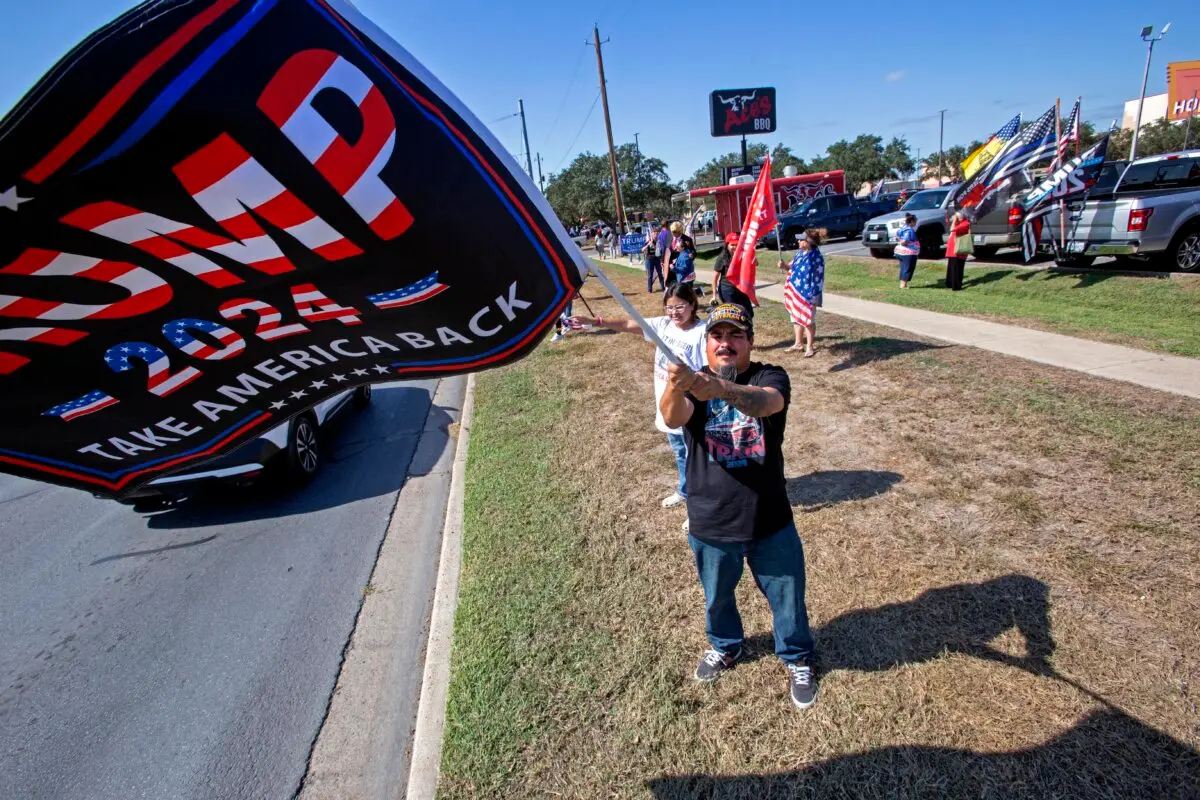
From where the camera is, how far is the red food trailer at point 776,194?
2475cm

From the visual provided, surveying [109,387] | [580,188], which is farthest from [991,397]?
[580,188]

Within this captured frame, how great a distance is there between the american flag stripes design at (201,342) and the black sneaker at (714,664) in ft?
8.15

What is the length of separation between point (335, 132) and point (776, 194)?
28100 millimetres

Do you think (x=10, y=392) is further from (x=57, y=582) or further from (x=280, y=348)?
(x=57, y=582)

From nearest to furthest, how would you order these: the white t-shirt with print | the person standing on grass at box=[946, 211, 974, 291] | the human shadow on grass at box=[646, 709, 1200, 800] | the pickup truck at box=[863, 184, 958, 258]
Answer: the human shadow on grass at box=[646, 709, 1200, 800] → the white t-shirt with print → the person standing on grass at box=[946, 211, 974, 291] → the pickup truck at box=[863, 184, 958, 258]

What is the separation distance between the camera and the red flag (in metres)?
5.91

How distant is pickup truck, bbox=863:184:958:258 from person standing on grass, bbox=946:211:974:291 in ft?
11.4

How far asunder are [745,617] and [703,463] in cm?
125

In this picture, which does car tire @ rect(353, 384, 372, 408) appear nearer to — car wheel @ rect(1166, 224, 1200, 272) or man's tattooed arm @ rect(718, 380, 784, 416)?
man's tattooed arm @ rect(718, 380, 784, 416)

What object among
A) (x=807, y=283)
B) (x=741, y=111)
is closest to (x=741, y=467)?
(x=807, y=283)

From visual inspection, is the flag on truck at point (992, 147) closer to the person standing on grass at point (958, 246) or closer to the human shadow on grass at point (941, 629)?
the person standing on grass at point (958, 246)

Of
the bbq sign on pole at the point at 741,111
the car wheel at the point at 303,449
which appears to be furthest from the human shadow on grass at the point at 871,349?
the bbq sign on pole at the point at 741,111

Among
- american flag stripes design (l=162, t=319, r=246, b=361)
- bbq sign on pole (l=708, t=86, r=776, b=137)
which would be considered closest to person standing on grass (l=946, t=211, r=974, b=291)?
american flag stripes design (l=162, t=319, r=246, b=361)

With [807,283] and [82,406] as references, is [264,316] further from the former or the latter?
[807,283]
